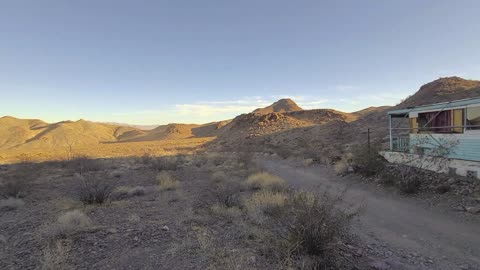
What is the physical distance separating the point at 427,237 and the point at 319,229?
10.4ft

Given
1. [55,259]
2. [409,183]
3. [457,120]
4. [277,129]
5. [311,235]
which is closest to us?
[311,235]

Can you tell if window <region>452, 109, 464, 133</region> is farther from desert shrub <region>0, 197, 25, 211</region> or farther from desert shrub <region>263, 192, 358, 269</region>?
desert shrub <region>0, 197, 25, 211</region>

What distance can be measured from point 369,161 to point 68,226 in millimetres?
11162

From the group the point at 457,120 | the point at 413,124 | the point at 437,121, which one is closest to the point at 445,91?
the point at 413,124

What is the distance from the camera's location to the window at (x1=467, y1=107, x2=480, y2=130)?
10469mm

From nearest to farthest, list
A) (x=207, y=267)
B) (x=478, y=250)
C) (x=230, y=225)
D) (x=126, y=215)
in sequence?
1. (x=207, y=267)
2. (x=478, y=250)
3. (x=230, y=225)
4. (x=126, y=215)

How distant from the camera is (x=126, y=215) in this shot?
799cm

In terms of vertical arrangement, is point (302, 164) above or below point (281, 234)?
below

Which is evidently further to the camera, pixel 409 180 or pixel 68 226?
pixel 409 180

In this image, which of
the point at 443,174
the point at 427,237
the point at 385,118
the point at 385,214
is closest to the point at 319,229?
the point at 427,237

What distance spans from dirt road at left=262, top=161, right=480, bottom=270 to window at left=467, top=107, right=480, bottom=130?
379 centimetres

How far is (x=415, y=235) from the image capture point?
649cm

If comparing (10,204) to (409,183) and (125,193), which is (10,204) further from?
(409,183)

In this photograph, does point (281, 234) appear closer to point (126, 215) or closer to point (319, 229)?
point (319, 229)
